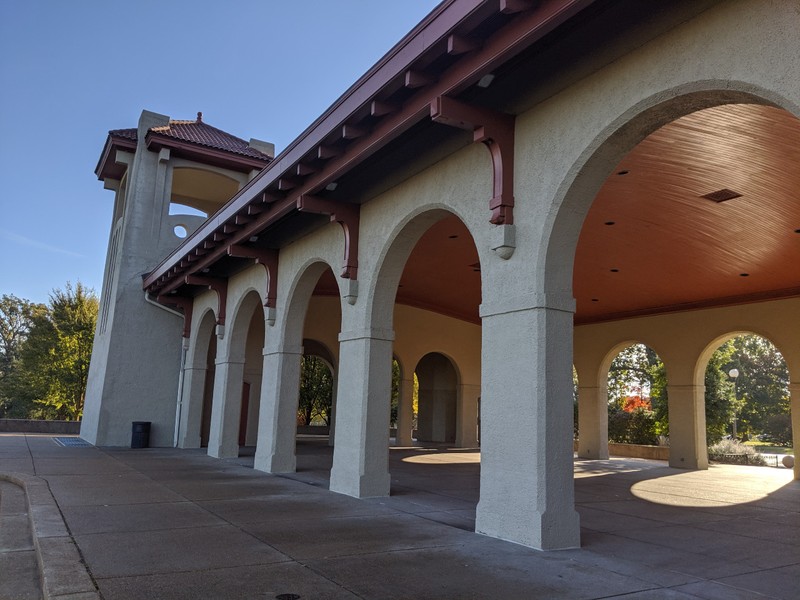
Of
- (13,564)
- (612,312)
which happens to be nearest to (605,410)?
(612,312)

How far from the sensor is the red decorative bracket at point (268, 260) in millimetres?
13055

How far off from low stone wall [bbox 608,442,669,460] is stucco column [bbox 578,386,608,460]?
8.64 feet

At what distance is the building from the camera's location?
5.71 meters

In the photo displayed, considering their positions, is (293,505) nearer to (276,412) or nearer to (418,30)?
(276,412)

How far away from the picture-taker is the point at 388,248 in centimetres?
930

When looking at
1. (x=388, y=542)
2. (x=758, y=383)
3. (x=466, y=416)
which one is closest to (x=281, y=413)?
(x=388, y=542)

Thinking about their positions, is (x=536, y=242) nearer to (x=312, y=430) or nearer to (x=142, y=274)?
(x=142, y=274)

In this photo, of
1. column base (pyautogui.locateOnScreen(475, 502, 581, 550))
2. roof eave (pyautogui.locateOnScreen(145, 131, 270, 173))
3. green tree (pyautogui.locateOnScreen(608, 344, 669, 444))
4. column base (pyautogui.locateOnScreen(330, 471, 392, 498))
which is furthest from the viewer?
green tree (pyautogui.locateOnScreen(608, 344, 669, 444))

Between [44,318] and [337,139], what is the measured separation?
1174 inches

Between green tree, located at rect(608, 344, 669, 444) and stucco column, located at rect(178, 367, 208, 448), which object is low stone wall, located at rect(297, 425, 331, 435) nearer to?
stucco column, located at rect(178, 367, 208, 448)

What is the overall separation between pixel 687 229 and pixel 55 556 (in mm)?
10788

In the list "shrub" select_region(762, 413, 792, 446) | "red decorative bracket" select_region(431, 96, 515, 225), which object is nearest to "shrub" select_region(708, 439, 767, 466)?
"red decorative bracket" select_region(431, 96, 515, 225)

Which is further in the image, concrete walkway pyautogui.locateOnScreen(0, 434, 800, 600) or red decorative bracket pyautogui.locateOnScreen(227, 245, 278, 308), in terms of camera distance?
red decorative bracket pyautogui.locateOnScreen(227, 245, 278, 308)

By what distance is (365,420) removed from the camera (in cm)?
929
